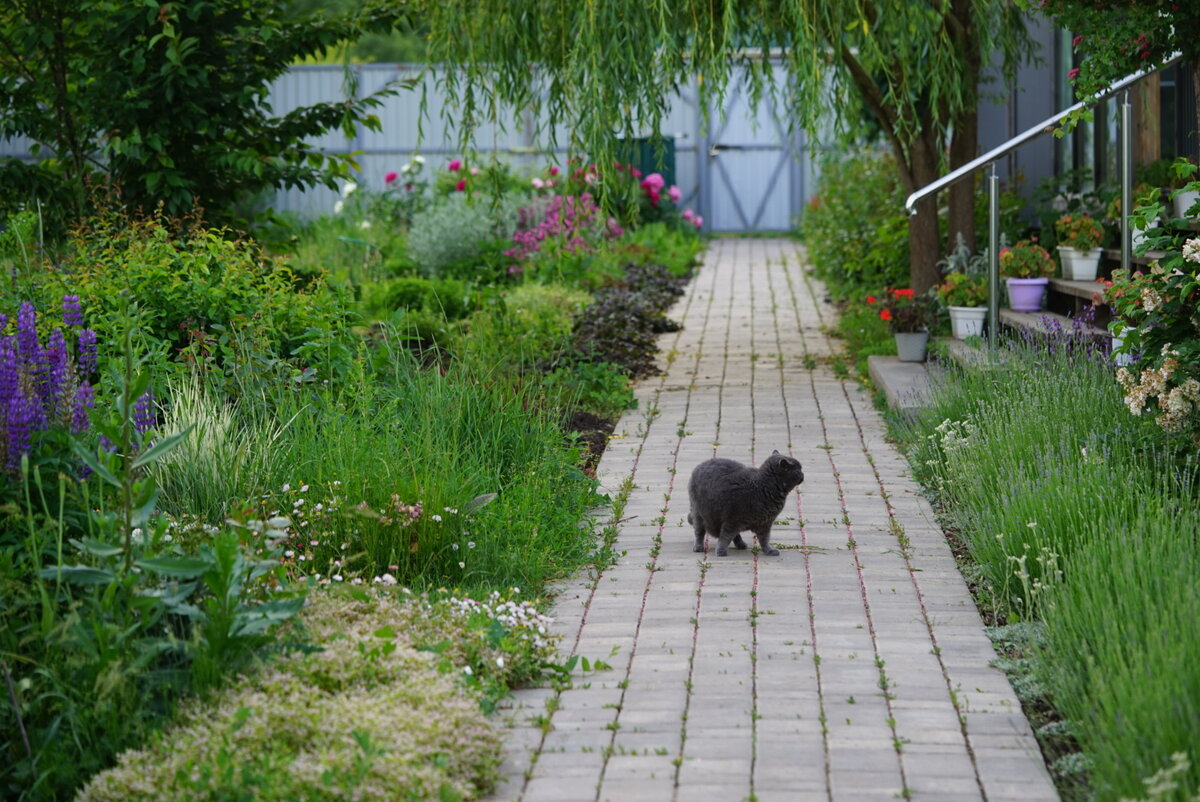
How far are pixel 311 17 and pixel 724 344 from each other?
179 inches

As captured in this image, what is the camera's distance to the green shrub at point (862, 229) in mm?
13156

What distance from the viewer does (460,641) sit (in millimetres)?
4430

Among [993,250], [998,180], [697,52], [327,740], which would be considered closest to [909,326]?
[993,250]

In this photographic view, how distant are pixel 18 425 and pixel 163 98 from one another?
5523mm

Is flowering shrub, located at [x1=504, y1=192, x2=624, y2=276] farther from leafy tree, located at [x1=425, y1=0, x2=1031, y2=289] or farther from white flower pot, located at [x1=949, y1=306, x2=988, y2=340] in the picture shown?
white flower pot, located at [x1=949, y1=306, x2=988, y2=340]

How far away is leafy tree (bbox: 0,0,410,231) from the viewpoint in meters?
9.24

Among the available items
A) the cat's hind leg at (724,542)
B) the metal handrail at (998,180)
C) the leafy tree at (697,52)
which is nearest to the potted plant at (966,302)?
the metal handrail at (998,180)

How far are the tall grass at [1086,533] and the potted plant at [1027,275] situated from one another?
93.2 inches

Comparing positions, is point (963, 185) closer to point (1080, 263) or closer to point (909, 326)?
point (1080, 263)

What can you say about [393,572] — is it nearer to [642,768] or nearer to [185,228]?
[642,768]

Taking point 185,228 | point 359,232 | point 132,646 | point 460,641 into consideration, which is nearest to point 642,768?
point 460,641

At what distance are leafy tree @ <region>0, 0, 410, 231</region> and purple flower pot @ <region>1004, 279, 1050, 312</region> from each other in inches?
188

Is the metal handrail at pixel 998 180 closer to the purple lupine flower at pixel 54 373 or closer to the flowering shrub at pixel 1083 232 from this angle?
the flowering shrub at pixel 1083 232

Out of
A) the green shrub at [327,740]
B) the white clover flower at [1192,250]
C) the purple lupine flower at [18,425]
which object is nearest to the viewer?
the green shrub at [327,740]
